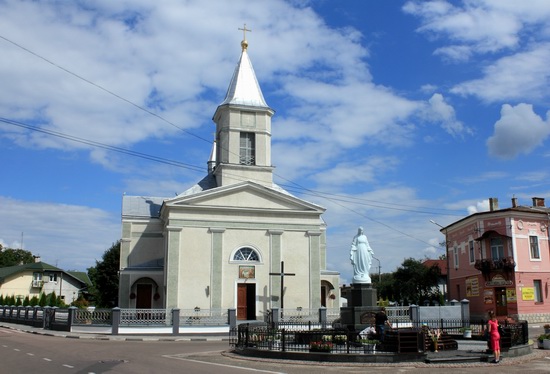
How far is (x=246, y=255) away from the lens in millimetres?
34500

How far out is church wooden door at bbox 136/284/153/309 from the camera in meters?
35.7

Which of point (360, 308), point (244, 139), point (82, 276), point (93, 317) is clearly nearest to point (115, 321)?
point (93, 317)

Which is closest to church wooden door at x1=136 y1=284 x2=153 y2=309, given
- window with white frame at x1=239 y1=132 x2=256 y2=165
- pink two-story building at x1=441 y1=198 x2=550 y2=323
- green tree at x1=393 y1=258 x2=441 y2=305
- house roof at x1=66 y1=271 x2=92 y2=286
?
window with white frame at x1=239 y1=132 x2=256 y2=165

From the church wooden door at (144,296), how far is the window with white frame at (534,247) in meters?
26.3

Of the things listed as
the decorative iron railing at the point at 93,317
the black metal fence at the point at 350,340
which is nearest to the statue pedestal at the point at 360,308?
the black metal fence at the point at 350,340

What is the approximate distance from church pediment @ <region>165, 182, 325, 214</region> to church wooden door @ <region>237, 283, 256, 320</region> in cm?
503

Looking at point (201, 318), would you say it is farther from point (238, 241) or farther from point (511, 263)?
point (511, 263)

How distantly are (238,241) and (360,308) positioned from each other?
14.2 metres

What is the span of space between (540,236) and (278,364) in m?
29.7

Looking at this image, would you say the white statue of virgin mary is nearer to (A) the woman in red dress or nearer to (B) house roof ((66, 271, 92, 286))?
(A) the woman in red dress

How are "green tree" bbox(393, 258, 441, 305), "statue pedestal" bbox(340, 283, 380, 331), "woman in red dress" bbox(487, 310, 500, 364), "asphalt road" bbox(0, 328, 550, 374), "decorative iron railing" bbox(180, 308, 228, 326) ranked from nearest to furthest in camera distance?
1. "asphalt road" bbox(0, 328, 550, 374)
2. "woman in red dress" bbox(487, 310, 500, 364)
3. "statue pedestal" bbox(340, 283, 380, 331)
4. "decorative iron railing" bbox(180, 308, 228, 326)
5. "green tree" bbox(393, 258, 441, 305)

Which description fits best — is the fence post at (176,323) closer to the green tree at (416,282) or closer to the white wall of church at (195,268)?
the white wall of church at (195,268)

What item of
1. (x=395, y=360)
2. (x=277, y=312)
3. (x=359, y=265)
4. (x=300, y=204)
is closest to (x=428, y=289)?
(x=300, y=204)

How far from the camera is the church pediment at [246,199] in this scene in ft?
111
